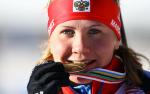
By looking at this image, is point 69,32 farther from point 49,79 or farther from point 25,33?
point 25,33

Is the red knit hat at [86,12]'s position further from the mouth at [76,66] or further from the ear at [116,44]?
the mouth at [76,66]

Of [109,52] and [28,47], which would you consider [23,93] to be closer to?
[28,47]

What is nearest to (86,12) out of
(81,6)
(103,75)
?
(81,6)

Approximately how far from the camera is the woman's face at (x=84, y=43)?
2.40m

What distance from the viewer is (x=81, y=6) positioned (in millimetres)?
2543

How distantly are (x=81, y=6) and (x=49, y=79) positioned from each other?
0.35m

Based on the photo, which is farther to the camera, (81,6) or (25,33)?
(25,33)

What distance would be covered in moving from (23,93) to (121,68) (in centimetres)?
127

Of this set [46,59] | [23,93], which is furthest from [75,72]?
[23,93]

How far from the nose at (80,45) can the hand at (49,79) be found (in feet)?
0.29

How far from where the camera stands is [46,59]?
8.61ft

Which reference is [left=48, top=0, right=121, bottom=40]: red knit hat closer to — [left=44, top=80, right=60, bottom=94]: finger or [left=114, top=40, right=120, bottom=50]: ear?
[left=114, top=40, right=120, bottom=50]: ear

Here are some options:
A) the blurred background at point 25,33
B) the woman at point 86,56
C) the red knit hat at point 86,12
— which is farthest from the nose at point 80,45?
the blurred background at point 25,33

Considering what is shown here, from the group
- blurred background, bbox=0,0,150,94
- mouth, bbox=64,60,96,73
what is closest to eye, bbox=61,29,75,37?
mouth, bbox=64,60,96,73
